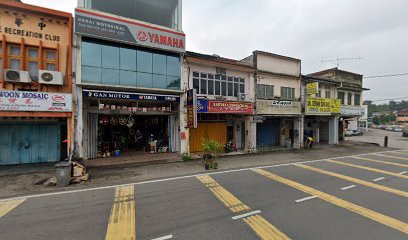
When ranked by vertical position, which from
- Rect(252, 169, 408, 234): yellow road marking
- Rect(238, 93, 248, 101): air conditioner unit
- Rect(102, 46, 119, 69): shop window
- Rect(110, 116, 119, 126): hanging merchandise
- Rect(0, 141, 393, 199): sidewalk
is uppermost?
Rect(102, 46, 119, 69): shop window

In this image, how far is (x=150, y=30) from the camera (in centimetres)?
1251

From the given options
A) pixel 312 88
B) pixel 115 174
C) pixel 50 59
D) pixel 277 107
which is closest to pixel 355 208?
pixel 115 174

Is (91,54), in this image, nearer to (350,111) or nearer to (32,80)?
(32,80)

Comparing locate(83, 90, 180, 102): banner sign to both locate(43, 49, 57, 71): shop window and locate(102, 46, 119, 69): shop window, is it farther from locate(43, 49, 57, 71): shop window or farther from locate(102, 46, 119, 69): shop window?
locate(43, 49, 57, 71): shop window

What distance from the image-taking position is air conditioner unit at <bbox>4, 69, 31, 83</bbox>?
30.5 ft

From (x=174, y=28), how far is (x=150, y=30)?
6.84ft

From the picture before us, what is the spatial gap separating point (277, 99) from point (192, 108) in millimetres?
9396

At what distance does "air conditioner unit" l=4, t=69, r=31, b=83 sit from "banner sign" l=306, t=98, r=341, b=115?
22.0 m

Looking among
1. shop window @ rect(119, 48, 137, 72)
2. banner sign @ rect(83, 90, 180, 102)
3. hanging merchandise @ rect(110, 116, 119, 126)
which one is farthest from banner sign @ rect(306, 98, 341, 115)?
hanging merchandise @ rect(110, 116, 119, 126)

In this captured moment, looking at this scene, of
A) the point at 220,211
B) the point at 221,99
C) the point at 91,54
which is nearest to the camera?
the point at 220,211

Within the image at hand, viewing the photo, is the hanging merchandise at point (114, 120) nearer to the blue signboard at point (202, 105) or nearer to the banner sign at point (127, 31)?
the banner sign at point (127, 31)

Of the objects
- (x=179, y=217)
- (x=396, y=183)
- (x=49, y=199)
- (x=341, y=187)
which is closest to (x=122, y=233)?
(x=179, y=217)

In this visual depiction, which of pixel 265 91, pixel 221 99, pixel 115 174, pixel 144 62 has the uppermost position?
pixel 144 62

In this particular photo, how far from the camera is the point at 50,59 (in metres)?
10.7
